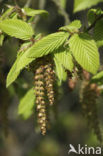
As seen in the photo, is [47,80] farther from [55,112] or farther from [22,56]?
[55,112]

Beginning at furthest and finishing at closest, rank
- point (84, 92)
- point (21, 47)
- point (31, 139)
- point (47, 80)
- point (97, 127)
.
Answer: point (31, 139) → point (84, 92) → point (97, 127) → point (21, 47) → point (47, 80)

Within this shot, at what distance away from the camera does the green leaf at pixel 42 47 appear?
128 centimetres

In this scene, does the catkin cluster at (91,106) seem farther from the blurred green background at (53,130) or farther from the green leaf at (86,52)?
the blurred green background at (53,130)

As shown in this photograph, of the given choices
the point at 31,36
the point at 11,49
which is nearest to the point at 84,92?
the point at 31,36

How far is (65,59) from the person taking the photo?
134 centimetres

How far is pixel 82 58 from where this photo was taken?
129 cm

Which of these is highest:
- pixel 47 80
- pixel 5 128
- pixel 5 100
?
pixel 47 80

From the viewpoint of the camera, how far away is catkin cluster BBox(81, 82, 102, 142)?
2.01 metres

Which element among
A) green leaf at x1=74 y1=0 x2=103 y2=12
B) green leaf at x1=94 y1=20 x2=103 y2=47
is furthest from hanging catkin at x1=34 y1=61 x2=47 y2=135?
green leaf at x1=74 y1=0 x2=103 y2=12

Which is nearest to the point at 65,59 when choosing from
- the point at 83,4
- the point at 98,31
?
the point at 98,31

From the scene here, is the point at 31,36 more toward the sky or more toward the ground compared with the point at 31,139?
more toward the sky

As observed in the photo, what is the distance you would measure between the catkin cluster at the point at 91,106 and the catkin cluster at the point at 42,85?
30.7 inches

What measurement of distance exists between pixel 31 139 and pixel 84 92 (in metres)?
1.90

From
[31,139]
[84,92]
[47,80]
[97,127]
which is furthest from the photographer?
[31,139]
